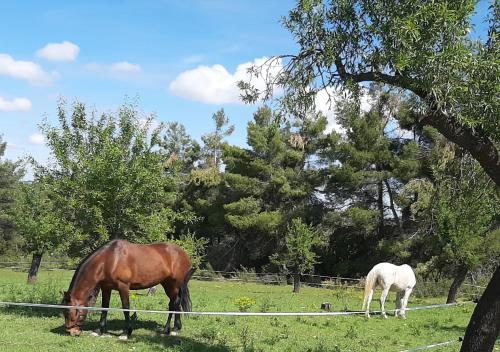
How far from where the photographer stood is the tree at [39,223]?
13122mm

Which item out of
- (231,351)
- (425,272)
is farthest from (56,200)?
(425,272)

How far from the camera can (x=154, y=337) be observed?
1058cm

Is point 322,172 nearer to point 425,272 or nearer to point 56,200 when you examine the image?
Result: point 425,272

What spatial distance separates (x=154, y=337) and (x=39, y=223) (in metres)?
8.18

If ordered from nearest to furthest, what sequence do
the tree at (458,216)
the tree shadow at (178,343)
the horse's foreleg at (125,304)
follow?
the tree at (458,216), the tree shadow at (178,343), the horse's foreleg at (125,304)

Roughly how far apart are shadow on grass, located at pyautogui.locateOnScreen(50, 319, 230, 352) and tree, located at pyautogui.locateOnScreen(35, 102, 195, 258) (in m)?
2.54

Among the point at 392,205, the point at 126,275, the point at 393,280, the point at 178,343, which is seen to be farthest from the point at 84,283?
the point at 392,205

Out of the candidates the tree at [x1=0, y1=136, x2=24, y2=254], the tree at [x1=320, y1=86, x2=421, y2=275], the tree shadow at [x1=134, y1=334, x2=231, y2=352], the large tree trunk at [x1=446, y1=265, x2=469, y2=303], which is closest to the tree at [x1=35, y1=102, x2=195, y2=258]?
the tree shadow at [x1=134, y1=334, x2=231, y2=352]

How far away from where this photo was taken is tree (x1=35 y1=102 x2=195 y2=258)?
13.1 metres

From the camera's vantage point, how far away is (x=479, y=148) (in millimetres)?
7051

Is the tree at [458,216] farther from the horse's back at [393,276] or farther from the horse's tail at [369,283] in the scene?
the horse's tail at [369,283]

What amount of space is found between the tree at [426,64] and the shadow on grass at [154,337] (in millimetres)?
4539

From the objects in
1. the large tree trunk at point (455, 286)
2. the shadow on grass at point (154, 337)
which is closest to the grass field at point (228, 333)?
the shadow on grass at point (154, 337)

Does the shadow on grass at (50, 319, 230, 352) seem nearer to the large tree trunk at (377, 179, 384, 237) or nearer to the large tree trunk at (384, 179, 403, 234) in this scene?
the large tree trunk at (384, 179, 403, 234)
